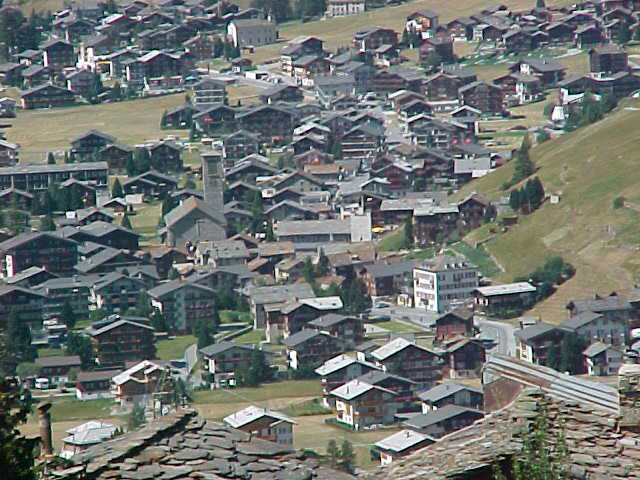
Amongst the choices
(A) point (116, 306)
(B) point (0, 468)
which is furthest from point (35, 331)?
(B) point (0, 468)

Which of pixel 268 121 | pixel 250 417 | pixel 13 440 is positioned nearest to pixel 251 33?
pixel 268 121

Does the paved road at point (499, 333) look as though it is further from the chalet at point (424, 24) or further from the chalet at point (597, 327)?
the chalet at point (424, 24)

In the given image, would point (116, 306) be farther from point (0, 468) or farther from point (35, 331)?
point (0, 468)

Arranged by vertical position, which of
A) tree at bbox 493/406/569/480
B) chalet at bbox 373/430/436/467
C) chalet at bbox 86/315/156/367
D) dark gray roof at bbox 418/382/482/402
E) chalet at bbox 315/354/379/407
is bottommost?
chalet at bbox 86/315/156/367

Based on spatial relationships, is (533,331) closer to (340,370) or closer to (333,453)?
(340,370)

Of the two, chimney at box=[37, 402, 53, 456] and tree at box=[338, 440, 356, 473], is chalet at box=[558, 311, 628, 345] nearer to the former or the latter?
tree at box=[338, 440, 356, 473]

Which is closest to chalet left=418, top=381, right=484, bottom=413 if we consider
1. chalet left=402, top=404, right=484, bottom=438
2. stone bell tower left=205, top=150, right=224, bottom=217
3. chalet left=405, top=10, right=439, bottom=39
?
chalet left=402, top=404, right=484, bottom=438
